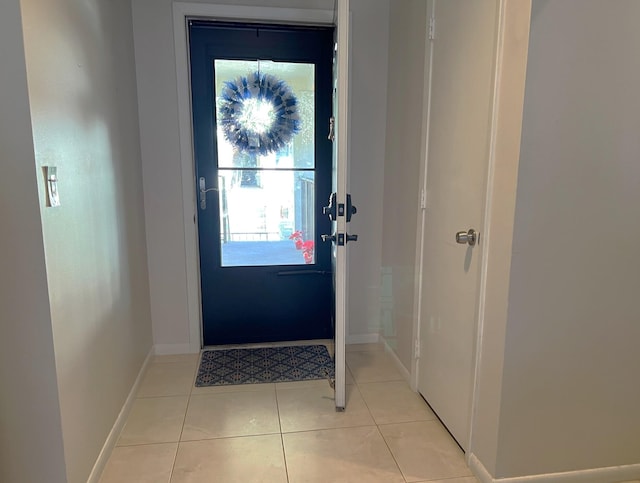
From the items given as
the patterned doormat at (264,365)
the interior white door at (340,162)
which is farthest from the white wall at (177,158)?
the interior white door at (340,162)

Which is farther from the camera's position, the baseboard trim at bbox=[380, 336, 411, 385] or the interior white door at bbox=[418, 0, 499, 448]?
the baseboard trim at bbox=[380, 336, 411, 385]

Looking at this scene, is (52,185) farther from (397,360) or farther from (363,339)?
(363,339)

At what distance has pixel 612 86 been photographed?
1437 millimetres

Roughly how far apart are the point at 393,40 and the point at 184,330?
7.57 feet

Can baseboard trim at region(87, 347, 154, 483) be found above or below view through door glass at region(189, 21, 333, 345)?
below

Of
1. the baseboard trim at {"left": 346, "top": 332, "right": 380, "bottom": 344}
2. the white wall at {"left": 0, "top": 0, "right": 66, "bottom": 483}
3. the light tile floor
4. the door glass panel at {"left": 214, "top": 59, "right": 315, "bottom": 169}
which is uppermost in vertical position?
the door glass panel at {"left": 214, "top": 59, "right": 315, "bottom": 169}

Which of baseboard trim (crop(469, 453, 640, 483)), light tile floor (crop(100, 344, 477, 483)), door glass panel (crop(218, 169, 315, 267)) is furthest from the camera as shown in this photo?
door glass panel (crop(218, 169, 315, 267))

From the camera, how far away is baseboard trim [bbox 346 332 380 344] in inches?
121

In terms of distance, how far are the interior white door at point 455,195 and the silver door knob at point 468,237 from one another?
3 cm

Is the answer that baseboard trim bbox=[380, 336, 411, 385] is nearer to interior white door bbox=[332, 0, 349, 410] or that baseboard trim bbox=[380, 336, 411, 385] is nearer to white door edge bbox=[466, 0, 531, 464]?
interior white door bbox=[332, 0, 349, 410]

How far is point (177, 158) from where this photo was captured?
Answer: 2.68 metres

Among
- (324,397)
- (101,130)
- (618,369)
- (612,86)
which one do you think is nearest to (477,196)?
(612,86)

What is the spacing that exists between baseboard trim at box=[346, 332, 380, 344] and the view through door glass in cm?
20

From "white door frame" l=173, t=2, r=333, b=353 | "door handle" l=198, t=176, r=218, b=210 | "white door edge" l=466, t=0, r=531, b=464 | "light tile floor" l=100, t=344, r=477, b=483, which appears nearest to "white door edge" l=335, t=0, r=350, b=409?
"light tile floor" l=100, t=344, r=477, b=483
